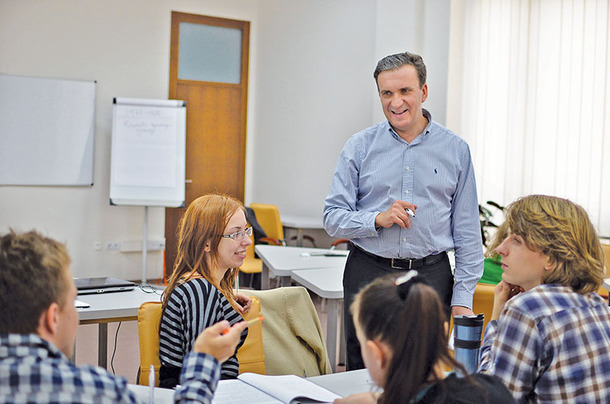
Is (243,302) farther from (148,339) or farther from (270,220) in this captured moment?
(270,220)

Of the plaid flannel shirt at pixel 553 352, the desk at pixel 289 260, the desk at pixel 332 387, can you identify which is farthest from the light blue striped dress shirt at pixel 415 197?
the desk at pixel 289 260

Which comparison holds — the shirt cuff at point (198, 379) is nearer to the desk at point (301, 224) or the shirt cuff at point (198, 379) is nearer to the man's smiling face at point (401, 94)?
the man's smiling face at point (401, 94)

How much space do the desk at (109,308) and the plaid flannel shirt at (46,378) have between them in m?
1.51

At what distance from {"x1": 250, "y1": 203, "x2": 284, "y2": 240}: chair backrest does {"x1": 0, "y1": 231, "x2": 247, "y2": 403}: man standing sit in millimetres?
4996

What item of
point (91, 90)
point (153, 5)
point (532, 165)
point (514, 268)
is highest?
point (153, 5)

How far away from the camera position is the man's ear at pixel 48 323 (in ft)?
3.60

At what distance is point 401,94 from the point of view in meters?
2.23

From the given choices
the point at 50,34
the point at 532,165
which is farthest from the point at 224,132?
the point at 532,165

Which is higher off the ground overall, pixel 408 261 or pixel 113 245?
pixel 408 261

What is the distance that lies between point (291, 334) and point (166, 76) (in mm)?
5951

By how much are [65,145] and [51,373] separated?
655 cm

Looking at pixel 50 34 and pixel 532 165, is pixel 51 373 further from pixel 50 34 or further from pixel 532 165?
pixel 50 34

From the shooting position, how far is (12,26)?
6.86 m

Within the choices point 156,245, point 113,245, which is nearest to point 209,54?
point 156,245
